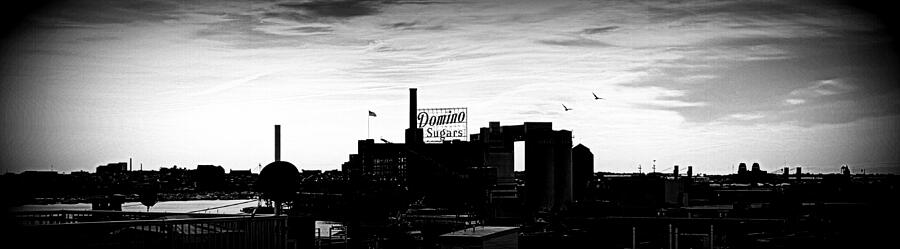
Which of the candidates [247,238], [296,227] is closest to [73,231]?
[247,238]

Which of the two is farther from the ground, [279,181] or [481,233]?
[279,181]

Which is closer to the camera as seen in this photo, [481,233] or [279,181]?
[279,181]

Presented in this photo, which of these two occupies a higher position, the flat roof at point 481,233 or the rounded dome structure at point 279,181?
the rounded dome structure at point 279,181

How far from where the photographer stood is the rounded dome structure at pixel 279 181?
944 inches

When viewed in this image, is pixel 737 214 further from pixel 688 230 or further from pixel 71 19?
pixel 71 19

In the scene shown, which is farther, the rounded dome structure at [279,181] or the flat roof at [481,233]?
the flat roof at [481,233]

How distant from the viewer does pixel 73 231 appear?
49.6 feet

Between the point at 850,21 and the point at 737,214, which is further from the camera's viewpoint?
the point at 737,214

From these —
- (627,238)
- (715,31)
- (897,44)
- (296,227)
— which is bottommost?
(627,238)

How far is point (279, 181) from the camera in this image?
2414 cm

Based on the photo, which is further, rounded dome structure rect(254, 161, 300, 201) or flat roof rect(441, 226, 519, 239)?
flat roof rect(441, 226, 519, 239)

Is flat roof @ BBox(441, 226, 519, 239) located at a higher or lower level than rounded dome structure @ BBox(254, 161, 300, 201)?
lower

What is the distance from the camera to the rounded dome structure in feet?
78.6

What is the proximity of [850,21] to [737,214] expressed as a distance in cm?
10019
